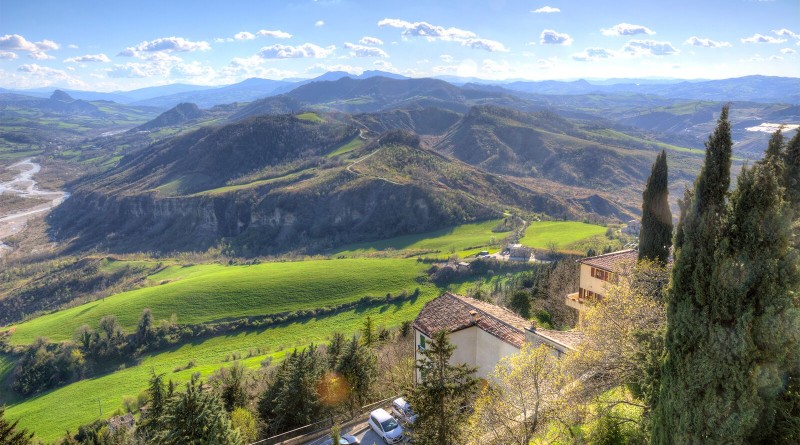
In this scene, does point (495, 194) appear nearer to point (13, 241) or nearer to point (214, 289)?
point (214, 289)

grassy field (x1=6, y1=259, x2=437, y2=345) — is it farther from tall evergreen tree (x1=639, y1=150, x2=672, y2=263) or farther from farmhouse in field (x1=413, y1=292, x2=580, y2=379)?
tall evergreen tree (x1=639, y1=150, x2=672, y2=263)

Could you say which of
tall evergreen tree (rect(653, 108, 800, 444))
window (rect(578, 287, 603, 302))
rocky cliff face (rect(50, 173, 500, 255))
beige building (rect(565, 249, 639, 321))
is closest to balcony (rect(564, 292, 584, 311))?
beige building (rect(565, 249, 639, 321))

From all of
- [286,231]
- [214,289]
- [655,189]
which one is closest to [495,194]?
[286,231]

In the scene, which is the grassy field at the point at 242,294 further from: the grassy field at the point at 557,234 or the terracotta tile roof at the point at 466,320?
the terracotta tile roof at the point at 466,320

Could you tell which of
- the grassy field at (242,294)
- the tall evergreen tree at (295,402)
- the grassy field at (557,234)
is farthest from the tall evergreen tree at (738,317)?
the grassy field at (557,234)

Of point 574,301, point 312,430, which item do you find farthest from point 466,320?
point 574,301

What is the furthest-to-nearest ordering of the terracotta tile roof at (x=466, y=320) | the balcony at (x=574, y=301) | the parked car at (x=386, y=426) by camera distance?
the balcony at (x=574, y=301)
the terracotta tile roof at (x=466, y=320)
the parked car at (x=386, y=426)

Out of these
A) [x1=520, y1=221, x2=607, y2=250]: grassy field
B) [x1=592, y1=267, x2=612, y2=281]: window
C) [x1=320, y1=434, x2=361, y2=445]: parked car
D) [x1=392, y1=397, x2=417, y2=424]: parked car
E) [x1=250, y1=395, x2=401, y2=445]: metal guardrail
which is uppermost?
[x1=592, y1=267, x2=612, y2=281]: window
